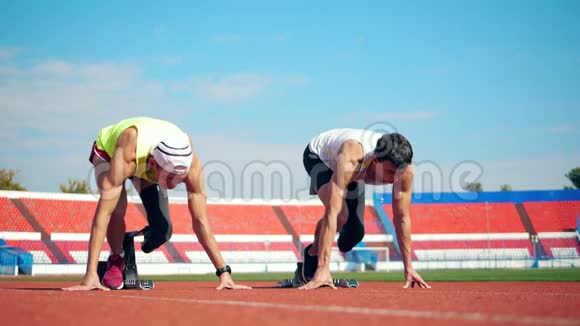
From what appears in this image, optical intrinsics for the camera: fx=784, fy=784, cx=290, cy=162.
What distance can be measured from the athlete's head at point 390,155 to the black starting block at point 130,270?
2913 millimetres

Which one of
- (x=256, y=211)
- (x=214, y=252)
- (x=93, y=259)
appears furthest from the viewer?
(x=256, y=211)

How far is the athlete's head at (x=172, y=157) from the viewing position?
773 cm

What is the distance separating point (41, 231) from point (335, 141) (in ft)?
142

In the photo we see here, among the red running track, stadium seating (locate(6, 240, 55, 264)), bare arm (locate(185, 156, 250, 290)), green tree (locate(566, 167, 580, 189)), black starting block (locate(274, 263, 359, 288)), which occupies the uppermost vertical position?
green tree (locate(566, 167, 580, 189))

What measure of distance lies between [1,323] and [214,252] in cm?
414

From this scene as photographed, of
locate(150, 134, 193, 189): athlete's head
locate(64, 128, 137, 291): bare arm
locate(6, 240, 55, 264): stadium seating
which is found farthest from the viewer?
locate(6, 240, 55, 264): stadium seating

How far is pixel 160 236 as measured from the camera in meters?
9.12

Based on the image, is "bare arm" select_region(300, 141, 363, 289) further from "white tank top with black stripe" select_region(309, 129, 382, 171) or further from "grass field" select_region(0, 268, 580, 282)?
"grass field" select_region(0, 268, 580, 282)

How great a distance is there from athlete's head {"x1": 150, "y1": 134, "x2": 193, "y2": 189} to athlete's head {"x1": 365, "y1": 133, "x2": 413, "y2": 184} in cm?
192

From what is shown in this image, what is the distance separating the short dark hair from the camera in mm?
7812

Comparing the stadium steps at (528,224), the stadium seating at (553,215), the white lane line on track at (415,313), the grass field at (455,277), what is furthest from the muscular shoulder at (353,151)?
the stadium seating at (553,215)

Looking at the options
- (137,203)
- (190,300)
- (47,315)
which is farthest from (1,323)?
(137,203)

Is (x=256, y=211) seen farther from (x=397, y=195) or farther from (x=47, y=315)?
(x=47, y=315)

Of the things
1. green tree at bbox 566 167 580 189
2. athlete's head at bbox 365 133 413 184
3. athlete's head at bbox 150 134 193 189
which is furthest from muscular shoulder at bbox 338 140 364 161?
green tree at bbox 566 167 580 189
